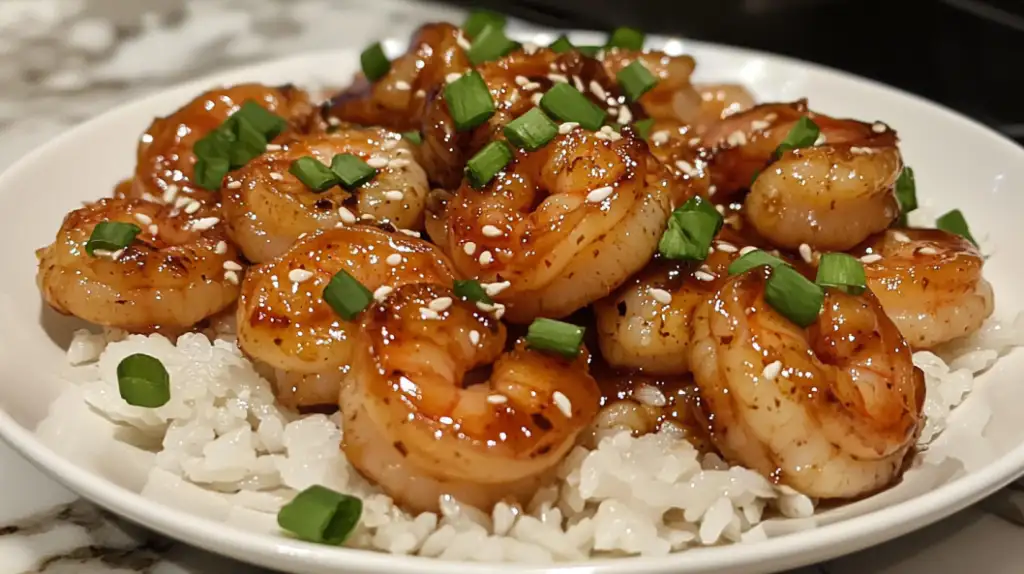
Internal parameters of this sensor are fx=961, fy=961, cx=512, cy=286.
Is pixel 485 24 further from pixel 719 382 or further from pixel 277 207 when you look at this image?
pixel 719 382

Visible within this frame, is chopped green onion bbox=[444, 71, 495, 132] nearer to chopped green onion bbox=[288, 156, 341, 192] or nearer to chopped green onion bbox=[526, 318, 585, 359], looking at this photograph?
chopped green onion bbox=[288, 156, 341, 192]

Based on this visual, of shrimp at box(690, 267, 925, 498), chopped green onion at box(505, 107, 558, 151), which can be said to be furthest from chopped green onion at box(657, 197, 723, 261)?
chopped green onion at box(505, 107, 558, 151)

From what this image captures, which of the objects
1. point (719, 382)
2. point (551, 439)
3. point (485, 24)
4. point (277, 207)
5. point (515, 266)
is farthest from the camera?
point (485, 24)

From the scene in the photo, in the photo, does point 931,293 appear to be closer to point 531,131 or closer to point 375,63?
point 531,131

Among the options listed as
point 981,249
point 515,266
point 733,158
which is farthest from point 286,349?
point 981,249

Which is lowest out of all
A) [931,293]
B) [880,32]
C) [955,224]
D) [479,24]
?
[880,32]

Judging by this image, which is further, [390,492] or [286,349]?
[286,349]

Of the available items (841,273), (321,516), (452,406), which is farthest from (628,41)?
(321,516)
